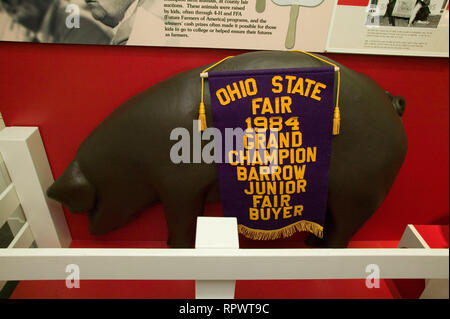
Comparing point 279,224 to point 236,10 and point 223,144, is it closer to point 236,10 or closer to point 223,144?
Result: point 223,144

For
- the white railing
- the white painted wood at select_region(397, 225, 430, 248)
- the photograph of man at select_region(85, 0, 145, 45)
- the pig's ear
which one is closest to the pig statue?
the pig's ear

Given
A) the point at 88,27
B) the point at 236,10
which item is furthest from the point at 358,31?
the point at 88,27

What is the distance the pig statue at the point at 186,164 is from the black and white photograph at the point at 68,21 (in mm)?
255

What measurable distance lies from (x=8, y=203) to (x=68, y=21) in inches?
28.9

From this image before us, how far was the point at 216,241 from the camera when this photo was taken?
648 mm

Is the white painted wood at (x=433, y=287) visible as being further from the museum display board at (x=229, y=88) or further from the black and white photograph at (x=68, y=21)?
the black and white photograph at (x=68, y=21)

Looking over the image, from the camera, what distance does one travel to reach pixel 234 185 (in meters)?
0.99

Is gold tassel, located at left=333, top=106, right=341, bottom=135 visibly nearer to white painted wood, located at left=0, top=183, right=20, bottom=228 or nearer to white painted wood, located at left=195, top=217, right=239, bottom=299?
white painted wood, located at left=195, top=217, right=239, bottom=299

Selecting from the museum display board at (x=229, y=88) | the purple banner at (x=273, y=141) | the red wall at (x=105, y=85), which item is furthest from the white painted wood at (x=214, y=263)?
the red wall at (x=105, y=85)

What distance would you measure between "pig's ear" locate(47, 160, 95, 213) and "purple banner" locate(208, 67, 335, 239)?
49cm

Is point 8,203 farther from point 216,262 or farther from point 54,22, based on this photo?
point 216,262

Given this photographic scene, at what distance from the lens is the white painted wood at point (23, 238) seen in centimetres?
123

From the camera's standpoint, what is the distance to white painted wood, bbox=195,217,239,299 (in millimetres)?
643
